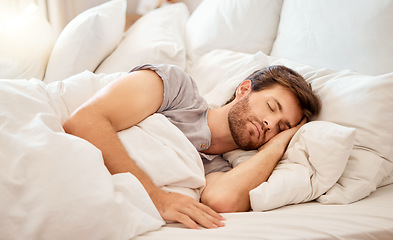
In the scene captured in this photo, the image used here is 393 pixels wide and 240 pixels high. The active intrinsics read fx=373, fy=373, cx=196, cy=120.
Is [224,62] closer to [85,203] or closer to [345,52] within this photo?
[345,52]

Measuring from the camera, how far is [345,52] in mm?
1427

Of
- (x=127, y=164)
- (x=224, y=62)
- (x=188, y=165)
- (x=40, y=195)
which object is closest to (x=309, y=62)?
(x=224, y=62)

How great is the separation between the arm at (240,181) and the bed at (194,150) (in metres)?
0.04

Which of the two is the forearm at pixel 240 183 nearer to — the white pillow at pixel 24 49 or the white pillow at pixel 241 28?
the white pillow at pixel 241 28

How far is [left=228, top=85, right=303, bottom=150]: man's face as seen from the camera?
4.13ft

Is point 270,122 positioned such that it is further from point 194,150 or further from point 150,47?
point 150,47

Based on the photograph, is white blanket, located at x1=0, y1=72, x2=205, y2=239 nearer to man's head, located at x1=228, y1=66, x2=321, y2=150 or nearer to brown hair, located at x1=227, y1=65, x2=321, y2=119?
man's head, located at x1=228, y1=66, x2=321, y2=150

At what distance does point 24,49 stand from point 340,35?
141 centimetres

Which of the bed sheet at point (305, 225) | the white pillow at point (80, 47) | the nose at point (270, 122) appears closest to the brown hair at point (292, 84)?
the nose at point (270, 122)

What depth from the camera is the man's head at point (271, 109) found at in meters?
1.26

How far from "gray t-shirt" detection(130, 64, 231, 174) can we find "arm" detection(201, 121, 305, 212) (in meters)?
0.12

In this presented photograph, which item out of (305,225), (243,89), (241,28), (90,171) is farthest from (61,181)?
(241,28)

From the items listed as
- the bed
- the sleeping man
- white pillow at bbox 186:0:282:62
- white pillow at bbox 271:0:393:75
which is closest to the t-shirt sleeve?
the sleeping man

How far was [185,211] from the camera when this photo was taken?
0.93 metres
